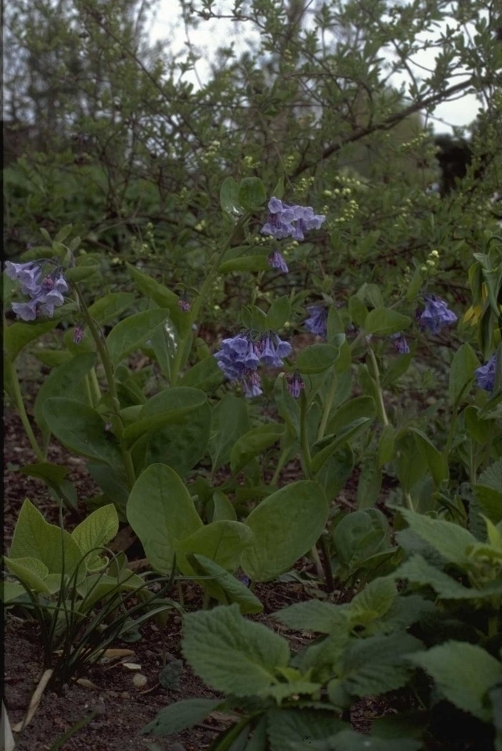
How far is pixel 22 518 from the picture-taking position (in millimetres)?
1653

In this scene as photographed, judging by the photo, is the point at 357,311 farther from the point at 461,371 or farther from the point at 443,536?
the point at 443,536

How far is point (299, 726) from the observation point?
46.8 inches

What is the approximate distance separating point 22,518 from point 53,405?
1.29 ft

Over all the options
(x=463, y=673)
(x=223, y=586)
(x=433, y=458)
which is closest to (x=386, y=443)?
(x=433, y=458)

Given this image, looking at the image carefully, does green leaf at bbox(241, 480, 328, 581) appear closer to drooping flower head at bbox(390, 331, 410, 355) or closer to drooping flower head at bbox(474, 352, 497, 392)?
drooping flower head at bbox(474, 352, 497, 392)

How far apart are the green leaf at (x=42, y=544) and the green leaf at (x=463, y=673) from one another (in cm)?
80

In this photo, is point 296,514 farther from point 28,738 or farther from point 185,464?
point 28,738

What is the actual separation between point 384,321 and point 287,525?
527 mm

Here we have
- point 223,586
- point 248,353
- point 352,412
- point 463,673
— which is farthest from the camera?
point 352,412

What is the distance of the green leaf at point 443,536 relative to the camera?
1.19 metres

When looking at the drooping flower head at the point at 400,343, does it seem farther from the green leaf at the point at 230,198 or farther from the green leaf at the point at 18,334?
the green leaf at the point at 18,334

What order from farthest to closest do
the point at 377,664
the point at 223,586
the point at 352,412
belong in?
the point at 352,412 → the point at 223,586 → the point at 377,664

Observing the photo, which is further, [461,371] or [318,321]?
[318,321]

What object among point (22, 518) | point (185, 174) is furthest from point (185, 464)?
point (185, 174)
